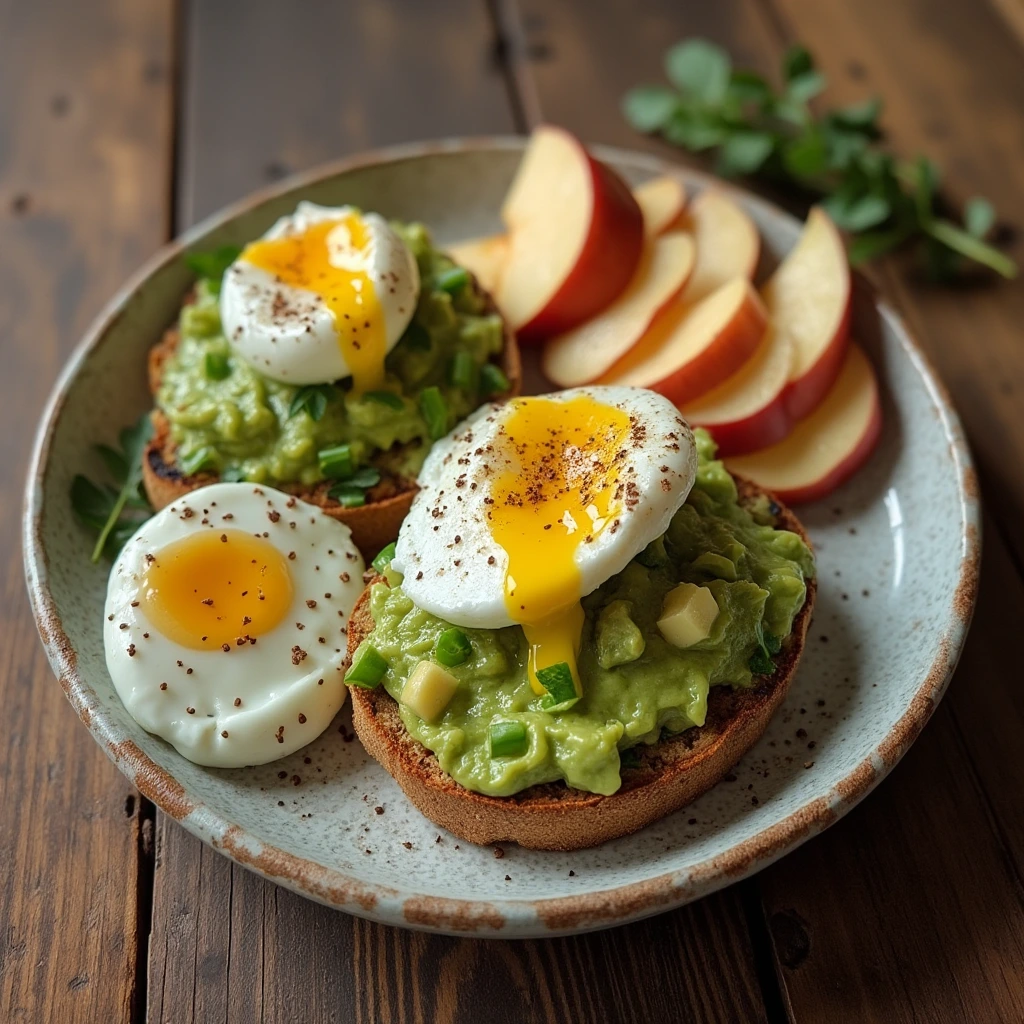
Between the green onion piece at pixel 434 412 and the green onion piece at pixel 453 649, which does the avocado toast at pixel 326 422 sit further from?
the green onion piece at pixel 453 649

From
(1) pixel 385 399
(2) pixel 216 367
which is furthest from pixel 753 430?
(2) pixel 216 367

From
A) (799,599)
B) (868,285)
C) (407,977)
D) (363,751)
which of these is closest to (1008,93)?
(868,285)

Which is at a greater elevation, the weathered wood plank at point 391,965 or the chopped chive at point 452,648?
the chopped chive at point 452,648

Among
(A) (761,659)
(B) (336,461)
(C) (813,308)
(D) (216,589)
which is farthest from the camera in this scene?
(C) (813,308)

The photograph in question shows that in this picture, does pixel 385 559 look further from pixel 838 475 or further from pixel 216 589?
pixel 838 475

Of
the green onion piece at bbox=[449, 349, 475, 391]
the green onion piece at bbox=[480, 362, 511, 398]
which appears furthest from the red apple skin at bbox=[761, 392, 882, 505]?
the green onion piece at bbox=[449, 349, 475, 391]

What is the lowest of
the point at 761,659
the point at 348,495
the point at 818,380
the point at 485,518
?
the point at 348,495

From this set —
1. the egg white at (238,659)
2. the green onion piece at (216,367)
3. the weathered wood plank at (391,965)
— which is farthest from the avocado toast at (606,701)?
the green onion piece at (216,367)
